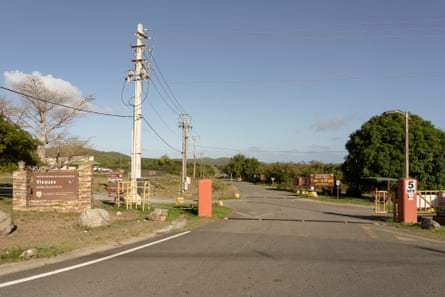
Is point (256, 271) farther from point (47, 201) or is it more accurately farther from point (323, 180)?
point (323, 180)

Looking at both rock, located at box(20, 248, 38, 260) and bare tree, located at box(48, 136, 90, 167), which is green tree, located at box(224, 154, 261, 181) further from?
rock, located at box(20, 248, 38, 260)

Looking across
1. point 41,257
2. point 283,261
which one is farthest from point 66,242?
point 283,261

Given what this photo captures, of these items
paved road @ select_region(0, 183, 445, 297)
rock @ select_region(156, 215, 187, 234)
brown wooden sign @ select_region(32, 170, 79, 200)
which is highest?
brown wooden sign @ select_region(32, 170, 79, 200)

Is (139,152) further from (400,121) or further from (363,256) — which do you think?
(400,121)

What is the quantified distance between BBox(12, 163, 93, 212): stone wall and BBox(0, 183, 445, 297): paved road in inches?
273

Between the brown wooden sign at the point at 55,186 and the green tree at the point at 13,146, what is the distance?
2.52 m

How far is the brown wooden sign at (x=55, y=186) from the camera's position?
55.6ft

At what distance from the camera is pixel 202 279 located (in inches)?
274

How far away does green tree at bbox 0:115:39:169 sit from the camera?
60.0 feet

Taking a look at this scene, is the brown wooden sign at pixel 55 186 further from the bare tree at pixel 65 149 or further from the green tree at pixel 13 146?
the bare tree at pixel 65 149

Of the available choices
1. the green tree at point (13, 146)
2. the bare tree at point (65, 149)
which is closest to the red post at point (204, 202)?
the green tree at point (13, 146)

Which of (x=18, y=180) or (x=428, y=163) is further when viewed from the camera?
(x=428, y=163)

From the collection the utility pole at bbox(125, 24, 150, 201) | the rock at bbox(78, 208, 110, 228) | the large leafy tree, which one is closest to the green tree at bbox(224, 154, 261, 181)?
the large leafy tree

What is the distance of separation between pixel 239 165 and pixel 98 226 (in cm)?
10083
